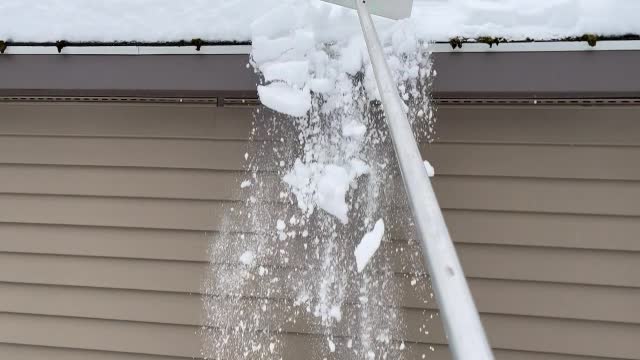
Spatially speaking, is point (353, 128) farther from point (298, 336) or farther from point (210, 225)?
point (298, 336)

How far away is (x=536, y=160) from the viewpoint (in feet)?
6.47

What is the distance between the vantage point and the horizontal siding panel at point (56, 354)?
2.36 metres

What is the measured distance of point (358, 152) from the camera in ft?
6.34

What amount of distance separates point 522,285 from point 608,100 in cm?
86

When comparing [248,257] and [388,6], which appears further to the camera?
[248,257]

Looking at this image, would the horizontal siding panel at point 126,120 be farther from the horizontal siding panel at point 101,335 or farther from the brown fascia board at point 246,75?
the horizontal siding panel at point 101,335

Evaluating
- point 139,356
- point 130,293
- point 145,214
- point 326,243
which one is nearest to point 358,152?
point 326,243

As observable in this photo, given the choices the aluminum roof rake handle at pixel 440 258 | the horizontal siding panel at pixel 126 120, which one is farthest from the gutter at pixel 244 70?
the aluminum roof rake handle at pixel 440 258

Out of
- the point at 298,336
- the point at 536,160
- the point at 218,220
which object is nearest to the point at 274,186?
the point at 218,220

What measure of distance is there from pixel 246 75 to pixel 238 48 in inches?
4.4

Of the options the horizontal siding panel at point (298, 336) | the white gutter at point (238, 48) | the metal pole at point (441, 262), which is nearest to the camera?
the metal pole at point (441, 262)

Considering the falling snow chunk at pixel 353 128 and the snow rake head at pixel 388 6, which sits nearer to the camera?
the snow rake head at pixel 388 6

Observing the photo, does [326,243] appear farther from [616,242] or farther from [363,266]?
[616,242]

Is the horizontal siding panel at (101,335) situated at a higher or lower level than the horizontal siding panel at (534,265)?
lower
